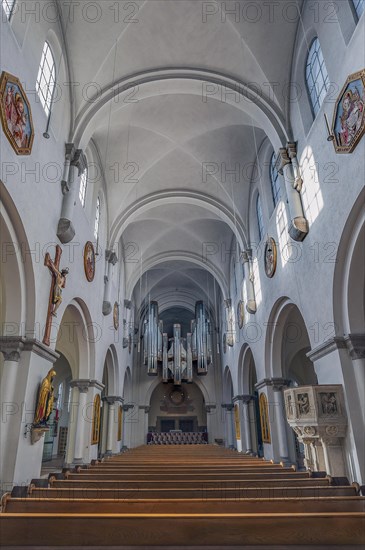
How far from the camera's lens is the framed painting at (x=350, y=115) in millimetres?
6062

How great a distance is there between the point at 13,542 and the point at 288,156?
9.47 metres

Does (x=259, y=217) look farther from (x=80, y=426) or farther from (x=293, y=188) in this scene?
(x=80, y=426)

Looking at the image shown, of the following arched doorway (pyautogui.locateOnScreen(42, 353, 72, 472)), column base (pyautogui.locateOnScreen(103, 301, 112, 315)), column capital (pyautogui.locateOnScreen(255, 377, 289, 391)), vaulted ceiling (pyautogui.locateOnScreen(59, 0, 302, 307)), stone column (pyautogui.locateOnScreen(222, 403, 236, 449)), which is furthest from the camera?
stone column (pyautogui.locateOnScreen(222, 403, 236, 449))

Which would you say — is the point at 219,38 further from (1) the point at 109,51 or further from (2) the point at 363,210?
(2) the point at 363,210

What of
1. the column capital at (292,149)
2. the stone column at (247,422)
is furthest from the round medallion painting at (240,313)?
the column capital at (292,149)

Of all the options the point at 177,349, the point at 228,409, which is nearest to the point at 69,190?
the point at 177,349

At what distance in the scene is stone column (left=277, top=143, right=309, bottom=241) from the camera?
8625 millimetres

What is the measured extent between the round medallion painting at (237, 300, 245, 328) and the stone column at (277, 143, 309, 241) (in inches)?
289

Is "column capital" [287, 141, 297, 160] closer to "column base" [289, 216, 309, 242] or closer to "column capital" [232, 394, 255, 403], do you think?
"column base" [289, 216, 309, 242]

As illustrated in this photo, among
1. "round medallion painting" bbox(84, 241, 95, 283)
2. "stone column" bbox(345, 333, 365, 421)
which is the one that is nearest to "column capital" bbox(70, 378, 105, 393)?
"round medallion painting" bbox(84, 241, 95, 283)

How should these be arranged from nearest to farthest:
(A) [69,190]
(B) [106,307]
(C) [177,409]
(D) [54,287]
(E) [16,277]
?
(E) [16,277] < (D) [54,287] < (A) [69,190] < (B) [106,307] < (C) [177,409]

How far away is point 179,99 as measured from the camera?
39.4 feet

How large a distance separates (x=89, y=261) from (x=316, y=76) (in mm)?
7930

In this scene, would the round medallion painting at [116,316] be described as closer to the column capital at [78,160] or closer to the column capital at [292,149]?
the column capital at [78,160]
